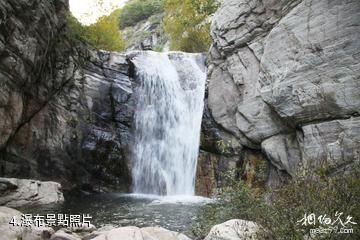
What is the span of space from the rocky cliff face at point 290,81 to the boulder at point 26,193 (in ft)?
25.7

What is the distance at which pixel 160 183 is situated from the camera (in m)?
19.0

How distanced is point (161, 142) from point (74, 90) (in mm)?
5196

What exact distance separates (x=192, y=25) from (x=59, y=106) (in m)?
14.1

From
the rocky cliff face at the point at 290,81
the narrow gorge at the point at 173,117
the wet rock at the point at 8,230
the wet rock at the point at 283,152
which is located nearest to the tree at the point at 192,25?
the narrow gorge at the point at 173,117

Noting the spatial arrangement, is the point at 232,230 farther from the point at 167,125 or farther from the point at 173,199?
the point at 167,125

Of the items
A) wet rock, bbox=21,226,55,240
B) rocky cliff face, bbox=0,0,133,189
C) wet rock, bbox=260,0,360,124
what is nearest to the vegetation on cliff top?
rocky cliff face, bbox=0,0,133,189

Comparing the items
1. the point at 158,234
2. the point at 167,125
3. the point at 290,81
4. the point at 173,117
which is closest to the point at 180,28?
the point at 173,117

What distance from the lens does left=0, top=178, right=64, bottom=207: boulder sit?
45.9 feet

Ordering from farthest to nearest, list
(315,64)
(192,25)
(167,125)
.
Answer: (192,25) < (167,125) < (315,64)

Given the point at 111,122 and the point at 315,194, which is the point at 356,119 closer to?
the point at 315,194

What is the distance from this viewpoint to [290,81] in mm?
13641

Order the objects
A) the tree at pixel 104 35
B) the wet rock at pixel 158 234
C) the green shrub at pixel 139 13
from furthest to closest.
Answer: the green shrub at pixel 139 13, the tree at pixel 104 35, the wet rock at pixel 158 234

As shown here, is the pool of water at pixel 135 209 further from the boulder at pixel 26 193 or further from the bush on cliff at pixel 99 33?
the bush on cliff at pixel 99 33

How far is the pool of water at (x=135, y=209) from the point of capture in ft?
40.2
